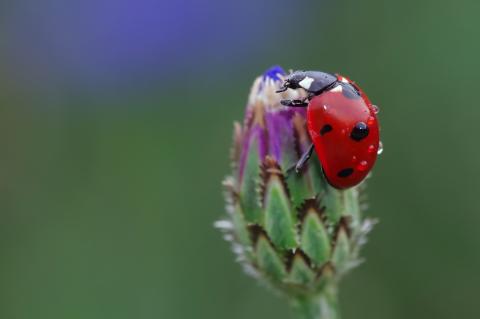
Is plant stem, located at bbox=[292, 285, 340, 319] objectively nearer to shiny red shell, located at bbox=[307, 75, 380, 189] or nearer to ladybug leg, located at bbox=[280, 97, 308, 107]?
shiny red shell, located at bbox=[307, 75, 380, 189]

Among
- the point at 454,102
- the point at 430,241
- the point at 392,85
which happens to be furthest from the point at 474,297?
the point at 392,85

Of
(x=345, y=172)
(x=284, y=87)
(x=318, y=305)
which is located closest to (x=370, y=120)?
(x=345, y=172)

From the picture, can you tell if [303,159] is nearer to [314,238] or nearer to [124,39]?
[314,238]

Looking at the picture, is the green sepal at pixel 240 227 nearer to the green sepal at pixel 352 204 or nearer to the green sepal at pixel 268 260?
the green sepal at pixel 268 260

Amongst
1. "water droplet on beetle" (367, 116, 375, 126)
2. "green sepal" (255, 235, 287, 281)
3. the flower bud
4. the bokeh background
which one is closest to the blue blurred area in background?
the bokeh background

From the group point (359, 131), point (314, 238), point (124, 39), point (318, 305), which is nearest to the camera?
point (359, 131)

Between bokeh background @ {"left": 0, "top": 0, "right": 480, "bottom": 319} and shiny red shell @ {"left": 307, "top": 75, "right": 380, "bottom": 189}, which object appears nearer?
shiny red shell @ {"left": 307, "top": 75, "right": 380, "bottom": 189}

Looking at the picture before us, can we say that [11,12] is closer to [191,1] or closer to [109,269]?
[191,1]
